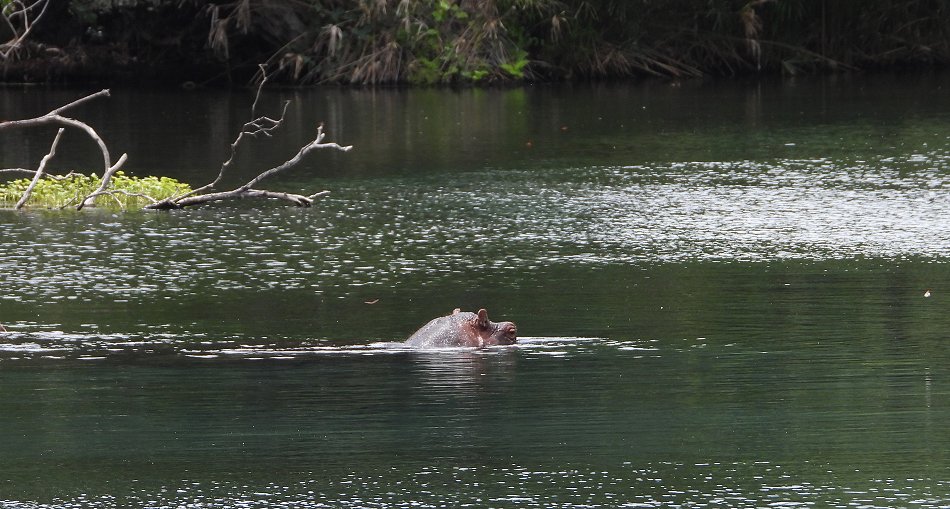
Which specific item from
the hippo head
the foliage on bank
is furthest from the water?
the foliage on bank

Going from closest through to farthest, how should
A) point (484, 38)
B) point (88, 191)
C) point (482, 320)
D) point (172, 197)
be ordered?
point (482, 320), point (172, 197), point (88, 191), point (484, 38)

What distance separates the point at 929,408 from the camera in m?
5.95

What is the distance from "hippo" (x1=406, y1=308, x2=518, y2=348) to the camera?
7219 mm

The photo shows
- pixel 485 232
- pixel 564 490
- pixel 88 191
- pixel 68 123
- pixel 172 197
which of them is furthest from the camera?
pixel 88 191

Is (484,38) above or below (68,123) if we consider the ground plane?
above

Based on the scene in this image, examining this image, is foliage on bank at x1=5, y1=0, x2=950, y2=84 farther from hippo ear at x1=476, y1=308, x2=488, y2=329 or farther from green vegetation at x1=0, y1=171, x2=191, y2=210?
hippo ear at x1=476, y1=308, x2=488, y2=329

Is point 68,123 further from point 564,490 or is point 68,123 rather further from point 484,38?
point 484,38

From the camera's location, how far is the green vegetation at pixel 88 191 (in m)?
12.1

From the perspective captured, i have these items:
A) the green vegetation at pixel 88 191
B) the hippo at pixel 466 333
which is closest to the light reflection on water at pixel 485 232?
the green vegetation at pixel 88 191

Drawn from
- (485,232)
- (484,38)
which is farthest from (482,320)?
(484,38)

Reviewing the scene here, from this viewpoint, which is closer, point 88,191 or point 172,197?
point 172,197

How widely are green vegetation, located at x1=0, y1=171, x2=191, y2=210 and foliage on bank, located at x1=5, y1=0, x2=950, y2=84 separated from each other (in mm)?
11303

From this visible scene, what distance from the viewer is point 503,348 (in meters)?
7.20

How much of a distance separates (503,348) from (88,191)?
6009 mm
